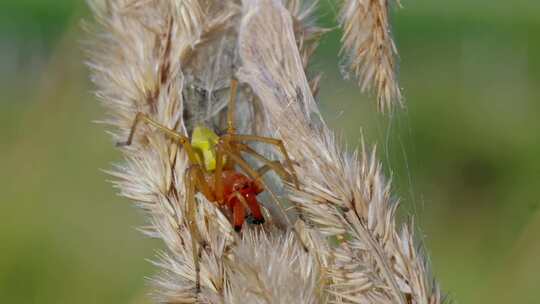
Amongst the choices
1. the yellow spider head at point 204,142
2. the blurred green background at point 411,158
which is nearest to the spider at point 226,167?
the yellow spider head at point 204,142

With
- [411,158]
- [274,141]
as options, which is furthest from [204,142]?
[411,158]

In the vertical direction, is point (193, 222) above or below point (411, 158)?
below

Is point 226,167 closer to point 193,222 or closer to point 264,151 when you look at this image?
point 264,151

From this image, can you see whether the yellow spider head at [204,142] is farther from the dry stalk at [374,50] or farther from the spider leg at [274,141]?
the dry stalk at [374,50]

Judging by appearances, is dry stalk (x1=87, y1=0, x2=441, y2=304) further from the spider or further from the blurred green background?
the blurred green background

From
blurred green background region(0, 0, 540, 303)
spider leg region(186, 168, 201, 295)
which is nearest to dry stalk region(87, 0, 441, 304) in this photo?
spider leg region(186, 168, 201, 295)

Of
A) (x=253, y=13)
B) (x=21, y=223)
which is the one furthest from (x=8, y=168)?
(x=253, y=13)
